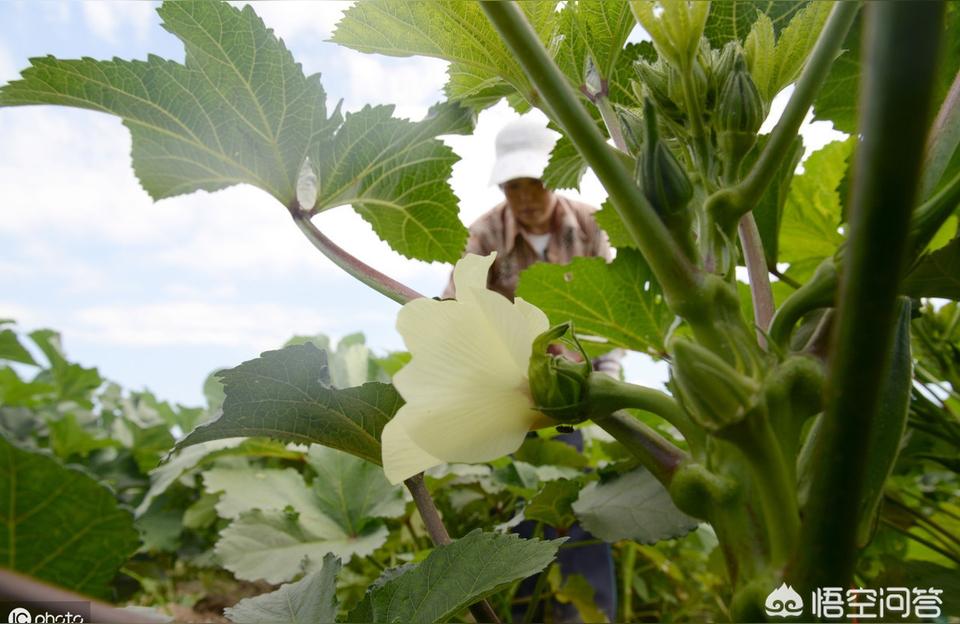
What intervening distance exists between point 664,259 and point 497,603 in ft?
2.76

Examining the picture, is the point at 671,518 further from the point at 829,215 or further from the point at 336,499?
the point at 829,215

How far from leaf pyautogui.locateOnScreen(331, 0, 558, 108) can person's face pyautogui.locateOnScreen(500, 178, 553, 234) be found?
1994 millimetres

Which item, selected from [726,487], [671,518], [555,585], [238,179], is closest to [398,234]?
[238,179]

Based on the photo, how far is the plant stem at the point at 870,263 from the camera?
0.66ft

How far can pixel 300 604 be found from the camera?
0.49 meters

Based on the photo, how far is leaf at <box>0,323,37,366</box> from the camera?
1.37 m

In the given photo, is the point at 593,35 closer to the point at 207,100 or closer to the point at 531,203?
the point at 207,100

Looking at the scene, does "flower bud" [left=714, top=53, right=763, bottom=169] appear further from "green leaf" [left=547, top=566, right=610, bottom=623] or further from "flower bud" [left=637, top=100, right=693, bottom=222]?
"green leaf" [left=547, top=566, right=610, bottom=623]

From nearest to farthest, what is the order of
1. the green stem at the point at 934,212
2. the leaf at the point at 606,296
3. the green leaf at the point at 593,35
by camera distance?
the green stem at the point at 934,212 < the green leaf at the point at 593,35 < the leaf at the point at 606,296

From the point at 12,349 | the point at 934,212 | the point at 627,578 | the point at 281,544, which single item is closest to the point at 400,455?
the point at 934,212

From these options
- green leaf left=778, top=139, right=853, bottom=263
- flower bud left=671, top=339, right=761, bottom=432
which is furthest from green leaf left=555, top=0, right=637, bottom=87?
green leaf left=778, top=139, right=853, bottom=263

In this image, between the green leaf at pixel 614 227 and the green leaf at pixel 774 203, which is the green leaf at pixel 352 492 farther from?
the green leaf at pixel 774 203

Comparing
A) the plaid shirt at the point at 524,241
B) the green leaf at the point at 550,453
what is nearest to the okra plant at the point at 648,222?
the green leaf at the point at 550,453

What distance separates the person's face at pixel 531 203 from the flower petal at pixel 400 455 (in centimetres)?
222
